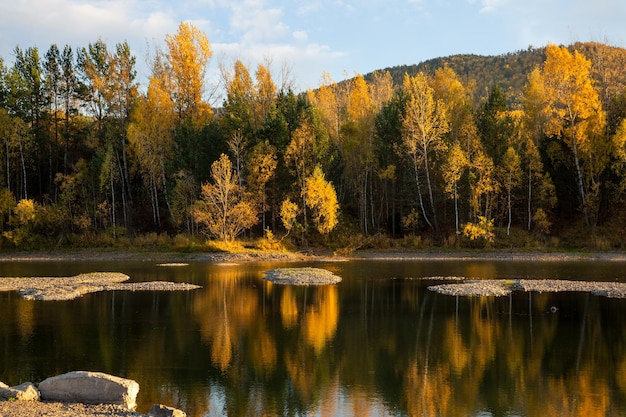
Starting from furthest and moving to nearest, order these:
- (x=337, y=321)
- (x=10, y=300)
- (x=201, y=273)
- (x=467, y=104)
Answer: (x=467, y=104)
(x=201, y=273)
(x=10, y=300)
(x=337, y=321)

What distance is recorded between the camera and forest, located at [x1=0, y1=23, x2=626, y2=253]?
175ft

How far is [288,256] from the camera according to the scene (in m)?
52.3

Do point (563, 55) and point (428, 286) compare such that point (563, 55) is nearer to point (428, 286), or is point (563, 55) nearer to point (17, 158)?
point (428, 286)

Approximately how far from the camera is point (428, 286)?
110 ft

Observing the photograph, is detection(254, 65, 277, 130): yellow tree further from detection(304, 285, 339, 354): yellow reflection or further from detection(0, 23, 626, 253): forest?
detection(304, 285, 339, 354): yellow reflection

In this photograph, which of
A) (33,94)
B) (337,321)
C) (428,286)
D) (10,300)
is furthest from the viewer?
(33,94)

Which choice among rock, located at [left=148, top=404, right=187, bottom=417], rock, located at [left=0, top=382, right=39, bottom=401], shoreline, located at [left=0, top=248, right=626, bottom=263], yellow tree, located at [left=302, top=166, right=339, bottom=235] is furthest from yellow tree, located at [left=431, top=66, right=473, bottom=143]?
rock, located at [left=0, top=382, right=39, bottom=401]

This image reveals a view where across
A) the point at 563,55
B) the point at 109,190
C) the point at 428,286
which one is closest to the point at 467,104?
the point at 563,55

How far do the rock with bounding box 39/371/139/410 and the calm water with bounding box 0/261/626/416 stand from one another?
524 mm

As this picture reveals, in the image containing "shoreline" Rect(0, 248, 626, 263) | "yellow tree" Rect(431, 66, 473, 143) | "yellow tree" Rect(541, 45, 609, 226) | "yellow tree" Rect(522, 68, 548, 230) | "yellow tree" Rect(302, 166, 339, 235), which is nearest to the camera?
"shoreline" Rect(0, 248, 626, 263)

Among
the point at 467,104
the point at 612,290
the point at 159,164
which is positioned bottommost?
the point at 612,290

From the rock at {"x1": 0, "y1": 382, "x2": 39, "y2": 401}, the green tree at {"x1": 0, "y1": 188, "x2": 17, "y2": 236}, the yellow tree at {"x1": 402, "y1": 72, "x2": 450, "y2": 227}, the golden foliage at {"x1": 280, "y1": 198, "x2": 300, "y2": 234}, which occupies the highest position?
the yellow tree at {"x1": 402, "y1": 72, "x2": 450, "y2": 227}

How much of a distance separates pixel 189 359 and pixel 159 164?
43.9 m

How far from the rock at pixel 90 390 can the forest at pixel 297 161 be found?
39.2 meters
